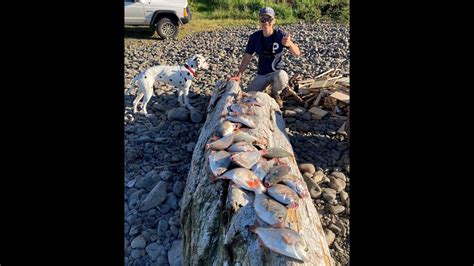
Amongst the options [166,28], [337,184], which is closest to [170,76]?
[337,184]

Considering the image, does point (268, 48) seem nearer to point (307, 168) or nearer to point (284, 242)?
point (307, 168)

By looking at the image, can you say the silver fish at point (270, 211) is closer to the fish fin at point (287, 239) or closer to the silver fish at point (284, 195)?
the silver fish at point (284, 195)

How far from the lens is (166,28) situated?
45.6ft

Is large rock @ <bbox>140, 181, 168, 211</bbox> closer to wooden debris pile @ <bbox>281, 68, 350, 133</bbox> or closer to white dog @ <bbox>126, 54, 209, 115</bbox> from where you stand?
white dog @ <bbox>126, 54, 209, 115</bbox>

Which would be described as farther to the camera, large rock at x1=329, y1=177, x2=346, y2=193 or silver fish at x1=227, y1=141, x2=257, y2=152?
large rock at x1=329, y1=177, x2=346, y2=193

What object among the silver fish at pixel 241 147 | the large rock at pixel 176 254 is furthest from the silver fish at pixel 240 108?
the large rock at pixel 176 254

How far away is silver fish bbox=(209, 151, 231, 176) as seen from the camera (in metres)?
3.86

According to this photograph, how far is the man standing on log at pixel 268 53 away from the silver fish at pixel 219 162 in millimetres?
2748

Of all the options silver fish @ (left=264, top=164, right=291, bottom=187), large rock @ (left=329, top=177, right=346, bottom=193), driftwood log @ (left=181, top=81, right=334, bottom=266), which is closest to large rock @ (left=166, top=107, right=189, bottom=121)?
large rock @ (left=329, top=177, right=346, bottom=193)

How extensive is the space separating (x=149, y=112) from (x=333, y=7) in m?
12.2

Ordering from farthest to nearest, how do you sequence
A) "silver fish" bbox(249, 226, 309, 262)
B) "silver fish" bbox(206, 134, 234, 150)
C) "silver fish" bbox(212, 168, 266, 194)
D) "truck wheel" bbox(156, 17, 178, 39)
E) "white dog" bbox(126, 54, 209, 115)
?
"truck wheel" bbox(156, 17, 178, 39)
"white dog" bbox(126, 54, 209, 115)
"silver fish" bbox(206, 134, 234, 150)
"silver fish" bbox(212, 168, 266, 194)
"silver fish" bbox(249, 226, 309, 262)

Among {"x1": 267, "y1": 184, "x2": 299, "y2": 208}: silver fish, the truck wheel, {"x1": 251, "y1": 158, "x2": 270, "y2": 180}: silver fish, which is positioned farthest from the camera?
the truck wheel
